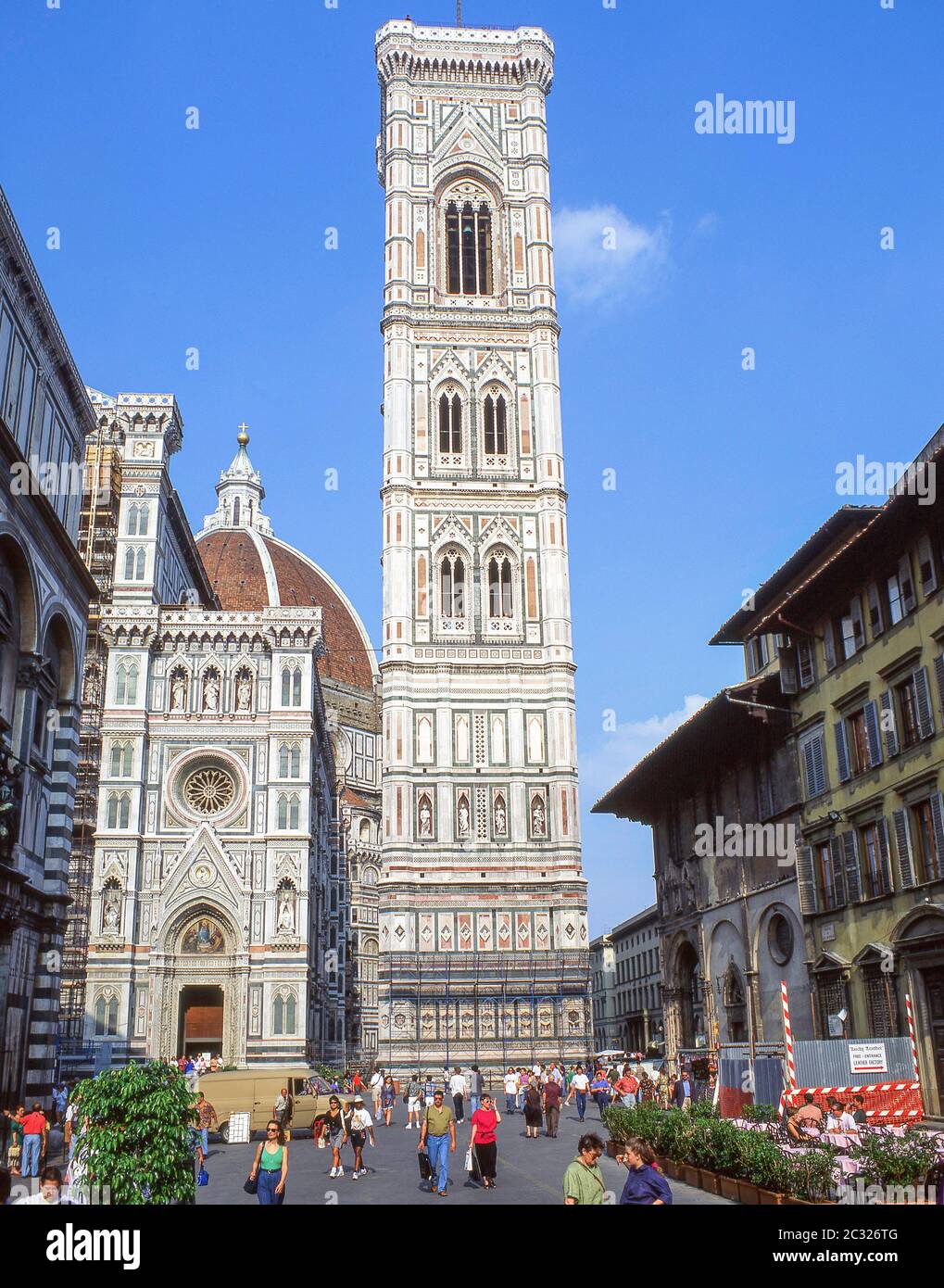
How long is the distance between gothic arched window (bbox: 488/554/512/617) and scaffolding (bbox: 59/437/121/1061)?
18.4m

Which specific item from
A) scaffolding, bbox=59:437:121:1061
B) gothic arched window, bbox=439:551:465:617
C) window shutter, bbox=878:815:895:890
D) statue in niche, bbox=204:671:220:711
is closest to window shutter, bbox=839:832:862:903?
window shutter, bbox=878:815:895:890

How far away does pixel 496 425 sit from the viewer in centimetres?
6619

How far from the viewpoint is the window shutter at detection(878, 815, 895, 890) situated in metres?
26.3

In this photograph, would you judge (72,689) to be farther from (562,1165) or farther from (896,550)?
(896,550)

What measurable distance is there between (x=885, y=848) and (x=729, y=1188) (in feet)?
38.4

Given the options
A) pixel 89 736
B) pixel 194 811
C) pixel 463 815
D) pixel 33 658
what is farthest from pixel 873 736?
pixel 89 736

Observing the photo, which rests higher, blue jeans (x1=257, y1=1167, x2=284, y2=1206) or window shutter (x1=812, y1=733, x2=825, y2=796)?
window shutter (x1=812, y1=733, x2=825, y2=796)

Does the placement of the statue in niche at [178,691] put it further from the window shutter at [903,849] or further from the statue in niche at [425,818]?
the window shutter at [903,849]

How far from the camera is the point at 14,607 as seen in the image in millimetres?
25312

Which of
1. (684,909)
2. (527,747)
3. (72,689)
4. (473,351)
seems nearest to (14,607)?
(72,689)

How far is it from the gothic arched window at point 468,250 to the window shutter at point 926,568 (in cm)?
4809

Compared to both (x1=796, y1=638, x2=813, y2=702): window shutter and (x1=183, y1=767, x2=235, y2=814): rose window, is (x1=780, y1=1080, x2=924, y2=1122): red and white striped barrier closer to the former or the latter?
(x1=796, y1=638, x2=813, y2=702): window shutter

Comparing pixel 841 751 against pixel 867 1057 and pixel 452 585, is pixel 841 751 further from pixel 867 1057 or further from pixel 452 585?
pixel 452 585
